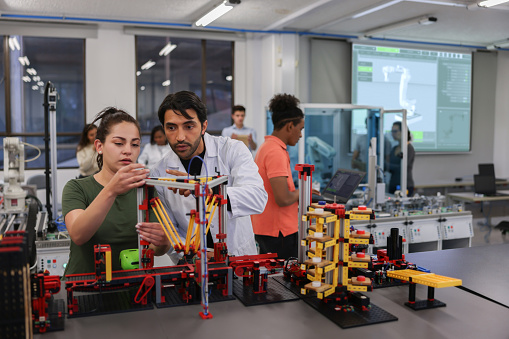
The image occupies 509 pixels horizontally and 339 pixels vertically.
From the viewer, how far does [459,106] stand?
789cm

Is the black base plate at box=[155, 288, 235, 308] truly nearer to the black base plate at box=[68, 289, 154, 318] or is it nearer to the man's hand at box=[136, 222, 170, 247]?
the black base plate at box=[68, 289, 154, 318]

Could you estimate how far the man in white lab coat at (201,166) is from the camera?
1775mm

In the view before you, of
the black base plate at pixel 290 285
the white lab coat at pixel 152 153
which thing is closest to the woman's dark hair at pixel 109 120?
the black base plate at pixel 290 285

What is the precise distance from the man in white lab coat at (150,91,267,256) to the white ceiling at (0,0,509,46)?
349cm

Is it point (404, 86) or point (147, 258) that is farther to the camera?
point (404, 86)

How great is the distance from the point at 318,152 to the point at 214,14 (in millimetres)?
2105

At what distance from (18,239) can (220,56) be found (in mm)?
6342

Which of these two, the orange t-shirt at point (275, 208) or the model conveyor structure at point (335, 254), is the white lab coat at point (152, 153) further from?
the model conveyor structure at point (335, 254)

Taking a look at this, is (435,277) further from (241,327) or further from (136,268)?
(136,268)

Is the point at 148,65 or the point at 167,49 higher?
the point at 167,49

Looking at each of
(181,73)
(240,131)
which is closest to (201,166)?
(240,131)

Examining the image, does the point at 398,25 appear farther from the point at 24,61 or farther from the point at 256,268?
the point at 256,268

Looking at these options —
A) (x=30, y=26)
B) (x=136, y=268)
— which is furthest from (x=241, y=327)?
(x=30, y=26)

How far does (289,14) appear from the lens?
18.6 feet
